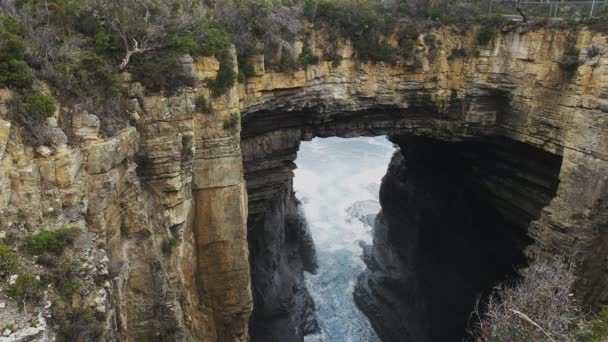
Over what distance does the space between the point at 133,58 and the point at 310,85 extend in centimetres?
724

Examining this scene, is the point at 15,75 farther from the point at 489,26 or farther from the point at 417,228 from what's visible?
the point at 417,228

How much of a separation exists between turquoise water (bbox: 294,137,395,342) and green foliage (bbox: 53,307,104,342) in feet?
59.4

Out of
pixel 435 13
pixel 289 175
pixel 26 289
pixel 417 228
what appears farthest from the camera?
pixel 417 228

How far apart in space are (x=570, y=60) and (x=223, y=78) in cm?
1106

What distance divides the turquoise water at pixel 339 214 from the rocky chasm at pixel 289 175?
4.16 ft

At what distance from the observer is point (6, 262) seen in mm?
5828

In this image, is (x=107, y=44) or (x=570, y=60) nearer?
(x=107, y=44)

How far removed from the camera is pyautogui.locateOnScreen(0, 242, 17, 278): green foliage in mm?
5793

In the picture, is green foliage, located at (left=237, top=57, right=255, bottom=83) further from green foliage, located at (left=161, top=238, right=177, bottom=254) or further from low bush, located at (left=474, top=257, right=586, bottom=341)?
low bush, located at (left=474, top=257, right=586, bottom=341)

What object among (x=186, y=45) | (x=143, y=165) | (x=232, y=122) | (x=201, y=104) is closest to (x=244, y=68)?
(x=232, y=122)

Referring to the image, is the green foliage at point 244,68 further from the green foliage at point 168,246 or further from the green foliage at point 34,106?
the green foliage at point 34,106

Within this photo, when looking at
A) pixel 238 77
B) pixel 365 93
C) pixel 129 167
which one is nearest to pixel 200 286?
pixel 129 167

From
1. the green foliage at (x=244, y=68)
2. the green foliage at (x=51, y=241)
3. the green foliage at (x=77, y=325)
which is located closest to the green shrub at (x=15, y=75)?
the green foliage at (x=51, y=241)

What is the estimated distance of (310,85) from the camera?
1647cm
